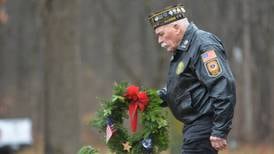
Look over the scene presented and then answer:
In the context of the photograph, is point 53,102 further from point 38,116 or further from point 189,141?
point 38,116

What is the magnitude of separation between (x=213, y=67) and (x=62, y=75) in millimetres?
7931

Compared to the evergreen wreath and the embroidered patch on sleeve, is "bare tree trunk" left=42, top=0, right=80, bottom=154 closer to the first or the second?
the evergreen wreath

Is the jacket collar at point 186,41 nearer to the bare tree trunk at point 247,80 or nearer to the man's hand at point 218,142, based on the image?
the man's hand at point 218,142

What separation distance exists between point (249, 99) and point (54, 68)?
20108mm

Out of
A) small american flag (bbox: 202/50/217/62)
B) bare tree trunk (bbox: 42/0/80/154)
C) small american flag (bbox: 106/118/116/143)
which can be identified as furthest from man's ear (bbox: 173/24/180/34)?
bare tree trunk (bbox: 42/0/80/154)

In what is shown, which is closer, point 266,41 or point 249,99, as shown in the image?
point 266,41

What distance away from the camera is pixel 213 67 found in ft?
20.2

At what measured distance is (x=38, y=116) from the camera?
43.2 meters

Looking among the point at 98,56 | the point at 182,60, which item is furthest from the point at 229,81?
the point at 98,56

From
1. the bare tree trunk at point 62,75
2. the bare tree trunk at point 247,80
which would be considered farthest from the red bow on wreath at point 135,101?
the bare tree trunk at point 247,80

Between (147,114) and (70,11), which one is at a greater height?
(70,11)

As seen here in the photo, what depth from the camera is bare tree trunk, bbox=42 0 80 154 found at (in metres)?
13.8

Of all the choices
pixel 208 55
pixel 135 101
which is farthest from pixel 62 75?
pixel 208 55

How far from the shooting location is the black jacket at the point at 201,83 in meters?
6.05
